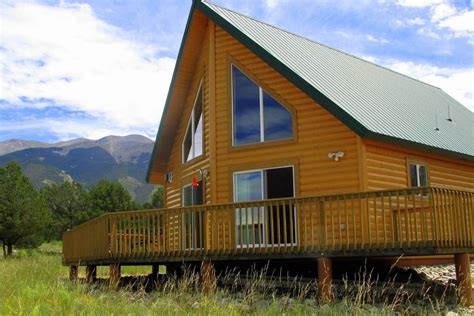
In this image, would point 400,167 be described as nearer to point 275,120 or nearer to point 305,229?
point 275,120

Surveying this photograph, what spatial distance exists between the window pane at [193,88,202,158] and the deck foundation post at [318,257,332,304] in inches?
284

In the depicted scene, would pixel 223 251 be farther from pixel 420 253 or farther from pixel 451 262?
pixel 451 262

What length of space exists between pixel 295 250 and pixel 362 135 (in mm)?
3392

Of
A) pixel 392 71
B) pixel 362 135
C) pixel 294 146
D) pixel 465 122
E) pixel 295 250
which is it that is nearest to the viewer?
pixel 295 250

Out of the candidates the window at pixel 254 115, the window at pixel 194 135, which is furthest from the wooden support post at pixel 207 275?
the window at pixel 194 135

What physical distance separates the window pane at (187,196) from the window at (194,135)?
0.96 metres

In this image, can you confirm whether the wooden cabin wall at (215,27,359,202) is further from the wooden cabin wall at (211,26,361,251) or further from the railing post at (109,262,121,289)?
the railing post at (109,262,121,289)

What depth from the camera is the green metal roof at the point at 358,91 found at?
50.6 feet

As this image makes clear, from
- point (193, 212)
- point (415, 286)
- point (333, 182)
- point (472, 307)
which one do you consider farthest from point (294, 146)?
point (472, 307)

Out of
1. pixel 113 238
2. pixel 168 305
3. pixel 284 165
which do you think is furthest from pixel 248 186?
pixel 168 305

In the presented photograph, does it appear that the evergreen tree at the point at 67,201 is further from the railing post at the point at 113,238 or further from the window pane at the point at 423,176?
the window pane at the point at 423,176

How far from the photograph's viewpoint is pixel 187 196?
1981cm

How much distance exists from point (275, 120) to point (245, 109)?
109 cm

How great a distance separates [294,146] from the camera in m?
16.2
